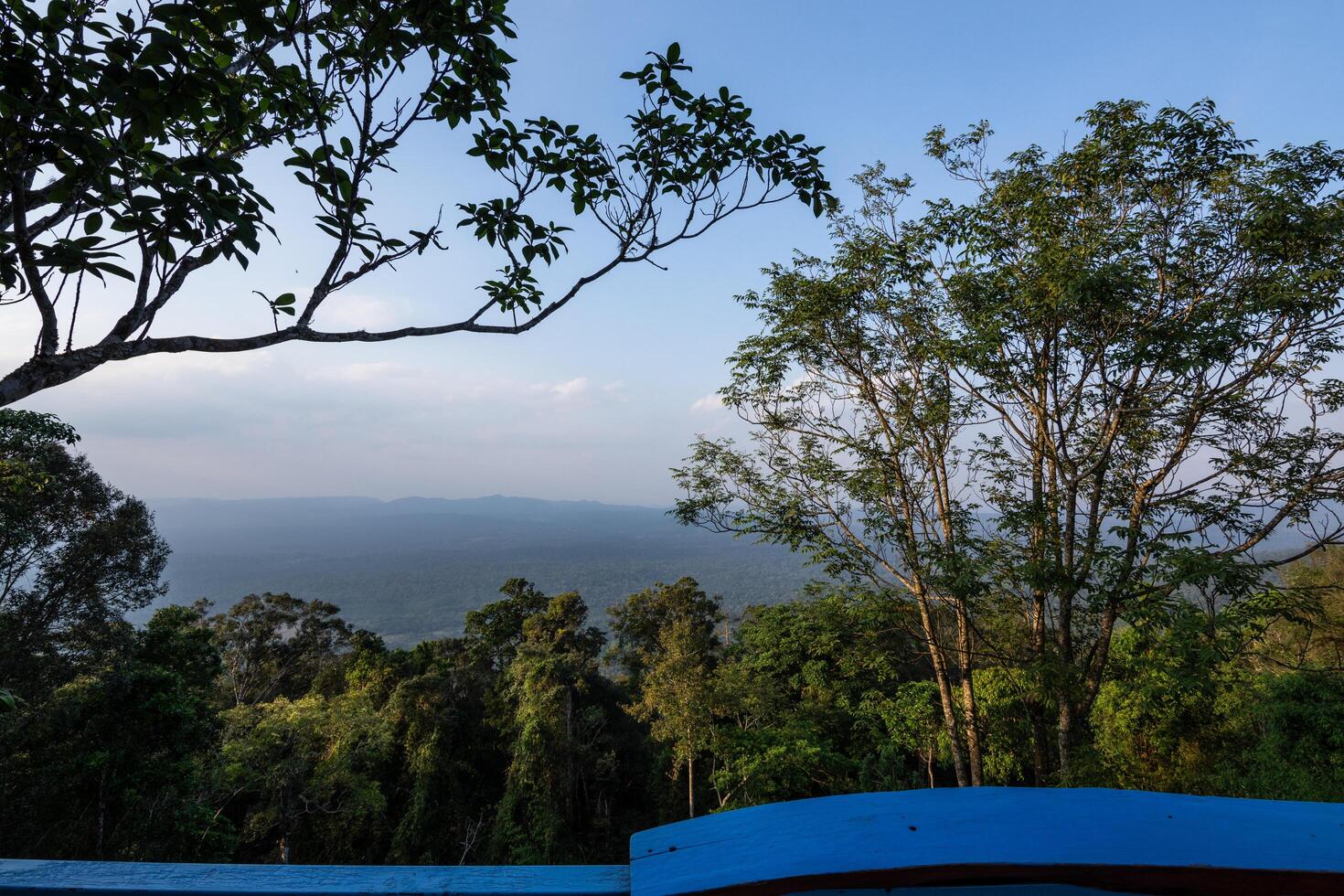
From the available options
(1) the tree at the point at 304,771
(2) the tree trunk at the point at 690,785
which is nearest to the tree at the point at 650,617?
(2) the tree trunk at the point at 690,785

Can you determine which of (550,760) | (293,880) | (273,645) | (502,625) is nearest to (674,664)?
(550,760)

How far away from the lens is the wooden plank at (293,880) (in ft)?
2.04

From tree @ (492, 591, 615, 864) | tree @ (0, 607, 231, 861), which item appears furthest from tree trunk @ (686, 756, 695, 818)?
tree @ (0, 607, 231, 861)

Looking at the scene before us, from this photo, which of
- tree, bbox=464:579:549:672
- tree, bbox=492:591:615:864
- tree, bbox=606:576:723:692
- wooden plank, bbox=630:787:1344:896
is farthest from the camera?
tree, bbox=606:576:723:692

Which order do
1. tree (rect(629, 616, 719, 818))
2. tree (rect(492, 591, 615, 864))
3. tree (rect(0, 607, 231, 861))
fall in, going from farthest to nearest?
tree (rect(492, 591, 615, 864))
tree (rect(629, 616, 719, 818))
tree (rect(0, 607, 231, 861))

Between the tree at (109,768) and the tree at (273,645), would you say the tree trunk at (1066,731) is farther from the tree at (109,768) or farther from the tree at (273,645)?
the tree at (273,645)

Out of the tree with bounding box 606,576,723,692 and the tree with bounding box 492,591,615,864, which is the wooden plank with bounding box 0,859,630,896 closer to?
the tree with bounding box 492,591,615,864

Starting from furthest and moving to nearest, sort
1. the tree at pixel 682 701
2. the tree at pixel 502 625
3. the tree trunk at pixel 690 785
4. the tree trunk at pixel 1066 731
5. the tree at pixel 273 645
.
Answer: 1. the tree at pixel 502 625
2. the tree at pixel 273 645
3. the tree trunk at pixel 690 785
4. the tree at pixel 682 701
5. the tree trunk at pixel 1066 731

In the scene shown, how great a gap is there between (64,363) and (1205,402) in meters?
8.18

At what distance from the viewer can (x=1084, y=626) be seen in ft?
22.4

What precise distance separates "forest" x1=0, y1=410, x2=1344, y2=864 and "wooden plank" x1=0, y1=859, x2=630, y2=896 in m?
1.19

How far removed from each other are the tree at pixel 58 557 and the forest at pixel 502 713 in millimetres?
46

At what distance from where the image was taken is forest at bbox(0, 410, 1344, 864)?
9039 millimetres

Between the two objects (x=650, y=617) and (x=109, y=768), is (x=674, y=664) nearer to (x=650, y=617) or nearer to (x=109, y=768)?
(x=650, y=617)
